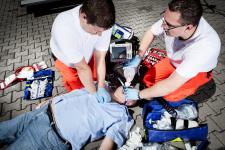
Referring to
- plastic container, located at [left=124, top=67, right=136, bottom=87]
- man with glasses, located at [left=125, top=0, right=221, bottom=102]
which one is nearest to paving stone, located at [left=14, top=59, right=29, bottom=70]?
plastic container, located at [left=124, top=67, right=136, bottom=87]

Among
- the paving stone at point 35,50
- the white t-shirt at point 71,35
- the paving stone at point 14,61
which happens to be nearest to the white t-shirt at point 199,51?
the white t-shirt at point 71,35

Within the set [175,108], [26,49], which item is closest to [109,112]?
[175,108]

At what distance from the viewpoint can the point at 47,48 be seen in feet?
16.6

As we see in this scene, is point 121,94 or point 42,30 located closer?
point 121,94

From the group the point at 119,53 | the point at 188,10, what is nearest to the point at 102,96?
the point at 119,53

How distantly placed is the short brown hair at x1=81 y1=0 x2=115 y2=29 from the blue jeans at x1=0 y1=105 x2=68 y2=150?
4.06 ft

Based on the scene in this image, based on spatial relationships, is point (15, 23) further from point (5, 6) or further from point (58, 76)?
point (58, 76)

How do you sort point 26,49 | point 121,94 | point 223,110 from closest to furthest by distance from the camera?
point 121,94
point 223,110
point 26,49

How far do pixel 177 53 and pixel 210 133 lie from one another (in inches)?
48.9

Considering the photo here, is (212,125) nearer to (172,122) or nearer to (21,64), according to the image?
(172,122)

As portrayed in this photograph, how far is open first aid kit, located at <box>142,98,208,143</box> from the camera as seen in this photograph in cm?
247

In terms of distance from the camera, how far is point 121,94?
292 centimetres

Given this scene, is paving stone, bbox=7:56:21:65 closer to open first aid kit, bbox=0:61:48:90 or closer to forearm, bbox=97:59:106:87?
open first aid kit, bbox=0:61:48:90

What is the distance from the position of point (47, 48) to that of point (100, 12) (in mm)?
3198
